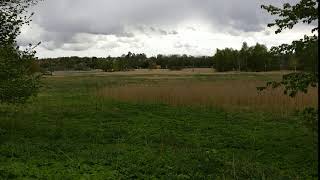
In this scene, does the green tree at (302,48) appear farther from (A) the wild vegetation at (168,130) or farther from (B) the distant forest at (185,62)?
(B) the distant forest at (185,62)

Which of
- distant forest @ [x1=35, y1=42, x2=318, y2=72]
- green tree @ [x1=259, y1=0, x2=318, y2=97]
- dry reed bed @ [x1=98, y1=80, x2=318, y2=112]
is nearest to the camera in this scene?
green tree @ [x1=259, y1=0, x2=318, y2=97]

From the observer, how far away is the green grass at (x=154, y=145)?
1197 centimetres

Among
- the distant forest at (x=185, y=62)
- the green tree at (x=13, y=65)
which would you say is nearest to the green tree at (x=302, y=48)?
the green tree at (x=13, y=65)

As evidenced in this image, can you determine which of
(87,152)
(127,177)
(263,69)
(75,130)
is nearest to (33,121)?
(75,130)

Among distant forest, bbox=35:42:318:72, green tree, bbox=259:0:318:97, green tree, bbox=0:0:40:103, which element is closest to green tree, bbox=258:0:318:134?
green tree, bbox=259:0:318:97

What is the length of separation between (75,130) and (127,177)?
27.6ft

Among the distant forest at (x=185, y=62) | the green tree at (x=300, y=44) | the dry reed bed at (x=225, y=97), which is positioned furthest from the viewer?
the distant forest at (x=185, y=62)

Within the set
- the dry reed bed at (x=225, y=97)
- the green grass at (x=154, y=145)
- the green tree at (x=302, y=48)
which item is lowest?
the green grass at (x=154, y=145)

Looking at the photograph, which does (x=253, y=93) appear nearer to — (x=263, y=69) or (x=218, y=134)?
(x=218, y=134)

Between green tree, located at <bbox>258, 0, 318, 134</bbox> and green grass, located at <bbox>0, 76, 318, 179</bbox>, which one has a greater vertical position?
green tree, located at <bbox>258, 0, 318, 134</bbox>

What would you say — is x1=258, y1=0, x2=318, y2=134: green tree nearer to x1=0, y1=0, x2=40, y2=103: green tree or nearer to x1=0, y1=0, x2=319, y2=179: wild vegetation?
x1=0, y1=0, x2=319, y2=179: wild vegetation

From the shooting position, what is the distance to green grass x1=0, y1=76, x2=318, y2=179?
12.0 meters

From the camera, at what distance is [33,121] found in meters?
21.9

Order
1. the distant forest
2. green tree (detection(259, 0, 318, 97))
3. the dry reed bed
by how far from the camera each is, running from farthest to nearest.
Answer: the distant forest, the dry reed bed, green tree (detection(259, 0, 318, 97))
